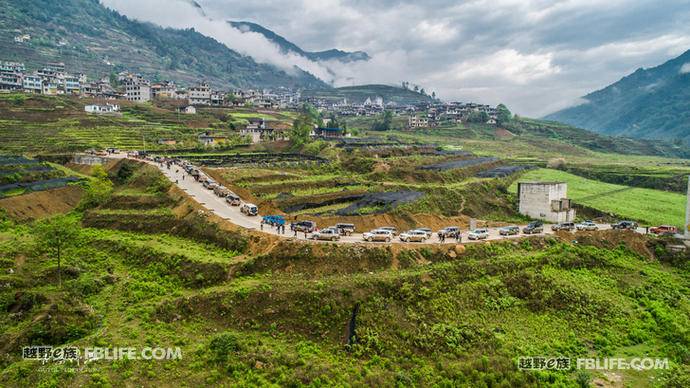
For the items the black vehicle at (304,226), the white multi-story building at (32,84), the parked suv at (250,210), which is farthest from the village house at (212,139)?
the white multi-story building at (32,84)

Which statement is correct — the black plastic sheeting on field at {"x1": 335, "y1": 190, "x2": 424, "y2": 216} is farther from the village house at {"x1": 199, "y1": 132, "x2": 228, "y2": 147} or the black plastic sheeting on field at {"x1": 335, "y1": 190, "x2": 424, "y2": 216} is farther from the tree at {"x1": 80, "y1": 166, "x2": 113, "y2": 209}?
the village house at {"x1": 199, "y1": 132, "x2": 228, "y2": 147}

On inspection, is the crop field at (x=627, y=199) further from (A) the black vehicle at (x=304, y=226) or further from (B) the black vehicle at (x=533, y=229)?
(A) the black vehicle at (x=304, y=226)

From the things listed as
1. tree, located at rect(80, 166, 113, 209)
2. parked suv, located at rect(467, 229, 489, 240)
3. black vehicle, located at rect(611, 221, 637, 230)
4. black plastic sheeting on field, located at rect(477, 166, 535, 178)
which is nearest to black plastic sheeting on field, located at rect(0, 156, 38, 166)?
tree, located at rect(80, 166, 113, 209)

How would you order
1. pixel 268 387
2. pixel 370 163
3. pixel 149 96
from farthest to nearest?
pixel 149 96, pixel 370 163, pixel 268 387

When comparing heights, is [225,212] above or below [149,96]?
below

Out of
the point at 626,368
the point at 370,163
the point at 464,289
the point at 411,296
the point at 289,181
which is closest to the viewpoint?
the point at 626,368

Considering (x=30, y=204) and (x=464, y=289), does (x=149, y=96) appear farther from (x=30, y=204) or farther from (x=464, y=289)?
(x=464, y=289)

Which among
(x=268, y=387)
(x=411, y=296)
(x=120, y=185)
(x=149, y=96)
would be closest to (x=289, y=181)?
(x=120, y=185)
